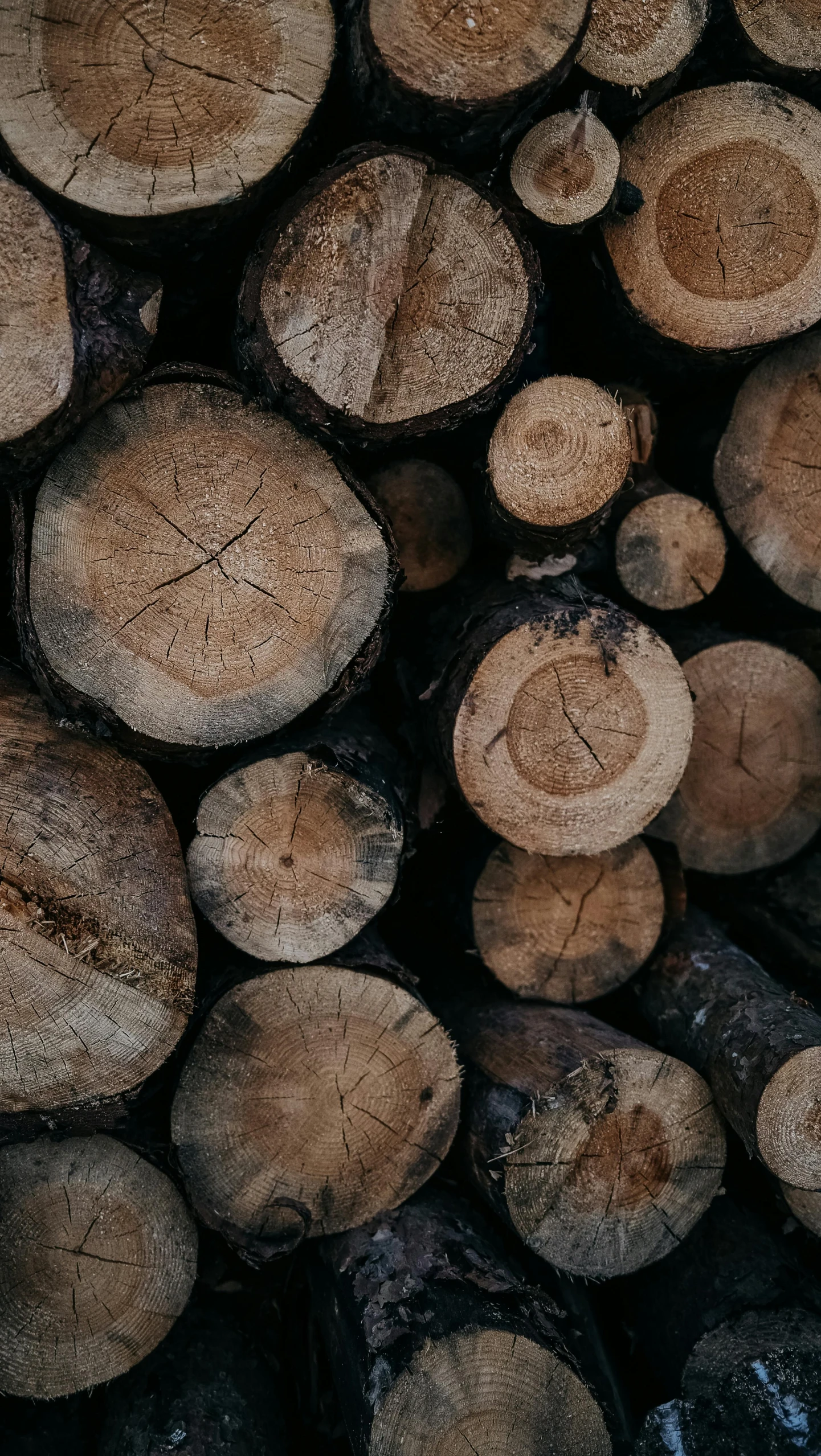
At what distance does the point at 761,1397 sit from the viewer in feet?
7.11

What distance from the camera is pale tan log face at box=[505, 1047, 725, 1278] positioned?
7.42ft

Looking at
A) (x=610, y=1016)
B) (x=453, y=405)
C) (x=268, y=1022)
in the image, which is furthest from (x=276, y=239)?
(x=610, y=1016)

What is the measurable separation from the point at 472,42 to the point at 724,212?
2.76 feet

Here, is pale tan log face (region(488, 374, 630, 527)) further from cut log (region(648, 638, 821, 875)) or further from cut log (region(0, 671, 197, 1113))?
cut log (region(0, 671, 197, 1113))

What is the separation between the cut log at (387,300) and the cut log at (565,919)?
130 cm

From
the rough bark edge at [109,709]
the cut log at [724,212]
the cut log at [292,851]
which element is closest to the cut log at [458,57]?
the cut log at [724,212]

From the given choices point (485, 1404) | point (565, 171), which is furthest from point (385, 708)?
point (485, 1404)

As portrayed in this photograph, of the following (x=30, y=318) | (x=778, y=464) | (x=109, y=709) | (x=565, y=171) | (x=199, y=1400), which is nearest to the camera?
(x=30, y=318)

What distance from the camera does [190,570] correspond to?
2027 millimetres

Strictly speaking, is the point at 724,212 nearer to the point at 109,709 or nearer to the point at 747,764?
the point at 747,764

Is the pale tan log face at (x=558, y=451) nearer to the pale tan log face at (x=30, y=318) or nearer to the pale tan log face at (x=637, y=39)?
the pale tan log face at (x=637, y=39)

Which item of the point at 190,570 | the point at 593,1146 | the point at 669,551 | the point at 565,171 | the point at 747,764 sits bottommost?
the point at 593,1146

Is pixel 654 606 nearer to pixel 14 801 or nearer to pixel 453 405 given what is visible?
pixel 453 405

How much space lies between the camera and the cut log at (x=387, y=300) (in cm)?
199
